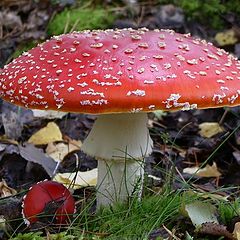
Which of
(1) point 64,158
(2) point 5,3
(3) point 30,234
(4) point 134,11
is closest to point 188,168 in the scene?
(1) point 64,158

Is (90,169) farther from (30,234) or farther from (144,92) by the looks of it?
(144,92)

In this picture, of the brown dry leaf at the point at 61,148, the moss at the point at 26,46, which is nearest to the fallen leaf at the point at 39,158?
the brown dry leaf at the point at 61,148

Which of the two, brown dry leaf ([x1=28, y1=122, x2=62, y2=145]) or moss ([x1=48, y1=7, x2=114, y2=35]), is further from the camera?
moss ([x1=48, y1=7, x2=114, y2=35])

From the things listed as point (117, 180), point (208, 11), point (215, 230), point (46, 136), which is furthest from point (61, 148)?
point (208, 11)

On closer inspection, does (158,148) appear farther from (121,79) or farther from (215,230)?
(121,79)

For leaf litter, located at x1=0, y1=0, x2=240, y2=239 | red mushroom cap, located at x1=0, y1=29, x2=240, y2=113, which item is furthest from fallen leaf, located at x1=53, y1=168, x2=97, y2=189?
red mushroom cap, located at x1=0, y1=29, x2=240, y2=113

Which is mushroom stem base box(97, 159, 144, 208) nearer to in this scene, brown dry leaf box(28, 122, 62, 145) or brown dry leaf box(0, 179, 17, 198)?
brown dry leaf box(0, 179, 17, 198)

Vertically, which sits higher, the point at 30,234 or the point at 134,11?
the point at 30,234
